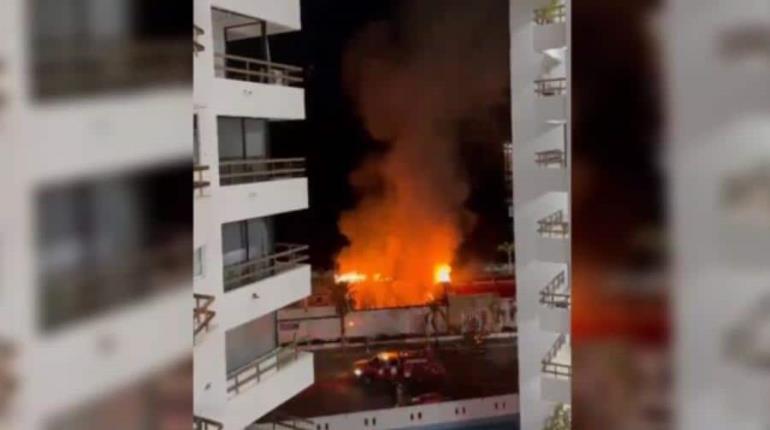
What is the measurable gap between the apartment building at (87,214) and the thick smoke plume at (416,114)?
437 cm

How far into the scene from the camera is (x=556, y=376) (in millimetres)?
3211

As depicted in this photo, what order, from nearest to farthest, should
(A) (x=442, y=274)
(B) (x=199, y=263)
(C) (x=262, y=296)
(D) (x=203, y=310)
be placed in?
(D) (x=203, y=310) < (B) (x=199, y=263) < (C) (x=262, y=296) < (A) (x=442, y=274)

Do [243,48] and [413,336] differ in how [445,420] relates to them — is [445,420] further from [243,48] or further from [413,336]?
[243,48]

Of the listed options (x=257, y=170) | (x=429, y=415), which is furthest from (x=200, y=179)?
(x=429, y=415)

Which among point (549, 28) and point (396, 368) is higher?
point (549, 28)

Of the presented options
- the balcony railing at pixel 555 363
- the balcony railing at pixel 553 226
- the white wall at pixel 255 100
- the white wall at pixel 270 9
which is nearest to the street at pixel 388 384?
the balcony railing at pixel 555 363

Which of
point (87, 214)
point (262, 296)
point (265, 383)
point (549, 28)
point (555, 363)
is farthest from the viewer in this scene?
point (555, 363)

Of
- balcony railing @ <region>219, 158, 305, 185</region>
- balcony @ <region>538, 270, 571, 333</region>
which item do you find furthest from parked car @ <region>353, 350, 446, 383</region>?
balcony railing @ <region>219, 158, 305, 185</region>

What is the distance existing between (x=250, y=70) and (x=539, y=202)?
4.84 ft

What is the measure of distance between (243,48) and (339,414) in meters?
2.30

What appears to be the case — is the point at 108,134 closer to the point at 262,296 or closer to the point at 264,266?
the point at 262,296

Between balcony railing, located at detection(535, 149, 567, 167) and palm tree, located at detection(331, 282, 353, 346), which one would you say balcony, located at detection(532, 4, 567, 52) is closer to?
balcony railing, located at detection(535, 149, 567, 167)

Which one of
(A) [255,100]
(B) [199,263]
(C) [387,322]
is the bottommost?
(C) [387,322]

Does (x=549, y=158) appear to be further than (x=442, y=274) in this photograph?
No
